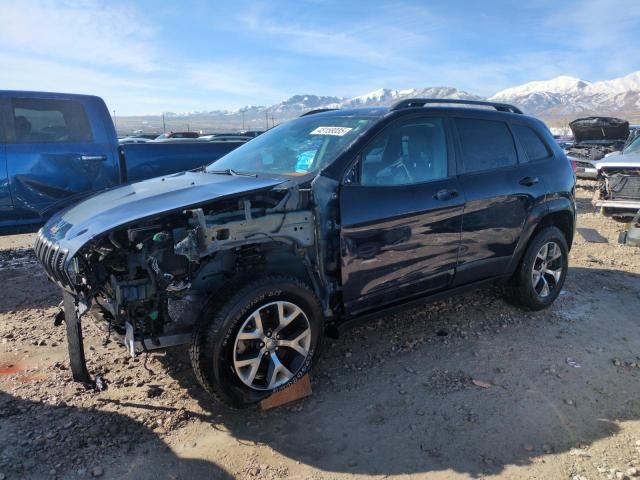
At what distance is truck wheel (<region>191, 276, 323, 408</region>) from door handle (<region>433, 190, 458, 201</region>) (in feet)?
4.20

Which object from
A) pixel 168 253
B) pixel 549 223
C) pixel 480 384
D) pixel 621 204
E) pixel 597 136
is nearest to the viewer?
pixel 168 253

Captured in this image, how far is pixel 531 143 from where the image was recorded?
4.69 meters

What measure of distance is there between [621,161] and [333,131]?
702 centimetres

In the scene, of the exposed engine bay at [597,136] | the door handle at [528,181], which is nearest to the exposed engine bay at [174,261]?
the door handle at [528,181]

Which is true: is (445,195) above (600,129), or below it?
below

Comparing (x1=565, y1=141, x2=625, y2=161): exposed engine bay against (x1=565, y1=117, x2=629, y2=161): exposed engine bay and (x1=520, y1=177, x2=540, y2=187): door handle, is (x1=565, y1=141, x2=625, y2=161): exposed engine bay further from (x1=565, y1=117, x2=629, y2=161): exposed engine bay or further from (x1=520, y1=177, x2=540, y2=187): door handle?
(x1=520, y1=177, x2=540, y2=187): door handle

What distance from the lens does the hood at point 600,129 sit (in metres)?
13.5

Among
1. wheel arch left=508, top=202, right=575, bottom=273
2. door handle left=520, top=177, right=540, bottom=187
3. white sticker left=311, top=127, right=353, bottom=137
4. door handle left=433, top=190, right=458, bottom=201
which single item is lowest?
wheel arch left=508, top=202, right=575, bottom=273

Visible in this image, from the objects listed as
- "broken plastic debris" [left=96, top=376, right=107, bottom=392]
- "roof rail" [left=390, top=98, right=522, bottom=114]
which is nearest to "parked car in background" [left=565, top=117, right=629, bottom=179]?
"roof rail" [left=390, top=98, right=522, bottom=114]

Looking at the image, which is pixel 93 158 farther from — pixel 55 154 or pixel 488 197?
pixel 488 197

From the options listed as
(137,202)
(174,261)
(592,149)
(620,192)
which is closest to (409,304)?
(174,261)

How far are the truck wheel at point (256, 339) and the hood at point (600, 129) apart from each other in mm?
12906

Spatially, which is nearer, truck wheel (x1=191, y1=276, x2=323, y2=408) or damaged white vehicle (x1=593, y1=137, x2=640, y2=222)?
truck wheel (x1=191, y1=276, x2=323, y2=408)

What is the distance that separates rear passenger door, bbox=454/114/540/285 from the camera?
13.2 feet
